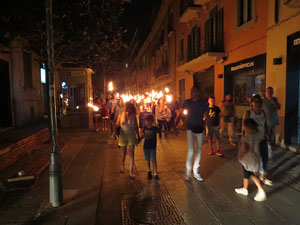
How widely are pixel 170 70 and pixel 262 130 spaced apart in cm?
1859

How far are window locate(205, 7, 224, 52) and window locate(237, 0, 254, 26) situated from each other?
150cm

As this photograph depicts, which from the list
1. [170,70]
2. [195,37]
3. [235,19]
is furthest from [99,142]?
[170,70]

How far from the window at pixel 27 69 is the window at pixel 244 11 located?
12.9 metres

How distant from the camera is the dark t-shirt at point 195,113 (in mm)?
5078

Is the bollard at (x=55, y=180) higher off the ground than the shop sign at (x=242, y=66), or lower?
lower

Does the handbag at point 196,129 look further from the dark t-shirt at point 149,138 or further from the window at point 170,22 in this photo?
the window at point 170,22

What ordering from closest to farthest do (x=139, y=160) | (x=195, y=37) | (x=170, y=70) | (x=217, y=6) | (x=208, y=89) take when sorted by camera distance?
1. (x=139, y=160)
2. (x=217, y=6)
3. (x=208, y=89)
4. (x=195, y=37)
5. (x=170, y=70)

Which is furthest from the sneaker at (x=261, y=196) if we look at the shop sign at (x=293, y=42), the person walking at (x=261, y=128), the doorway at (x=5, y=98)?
the doorway at (x=5, y=98)

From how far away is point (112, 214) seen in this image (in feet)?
12.8

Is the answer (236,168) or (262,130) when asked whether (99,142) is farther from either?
(262,130)

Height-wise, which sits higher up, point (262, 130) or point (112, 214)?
point (262, 130)

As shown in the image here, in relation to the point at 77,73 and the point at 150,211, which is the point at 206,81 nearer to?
the point at 77,73

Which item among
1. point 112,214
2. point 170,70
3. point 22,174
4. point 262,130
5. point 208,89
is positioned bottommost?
point 112,214

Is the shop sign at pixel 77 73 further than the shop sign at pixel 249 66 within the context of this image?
Yes
